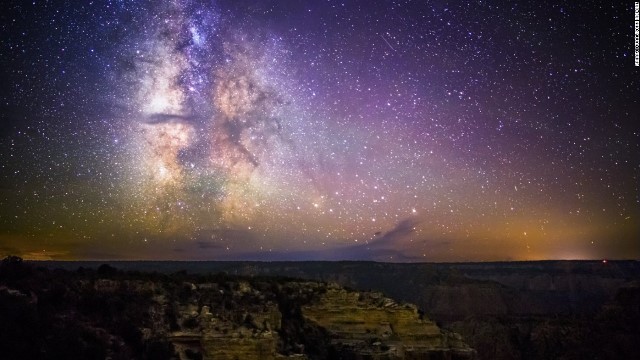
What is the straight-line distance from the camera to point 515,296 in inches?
3888

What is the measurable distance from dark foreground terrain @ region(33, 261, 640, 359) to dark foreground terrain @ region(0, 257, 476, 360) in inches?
1103

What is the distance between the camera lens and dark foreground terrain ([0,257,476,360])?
1956 cm

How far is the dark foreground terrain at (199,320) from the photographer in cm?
1956

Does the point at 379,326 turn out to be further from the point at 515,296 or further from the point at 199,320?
the point at 515,296

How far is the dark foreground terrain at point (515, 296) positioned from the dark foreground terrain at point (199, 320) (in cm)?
2801

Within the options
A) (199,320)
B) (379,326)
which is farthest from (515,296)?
(199,320)

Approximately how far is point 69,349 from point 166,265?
94.2 m

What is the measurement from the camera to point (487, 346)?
195 ft

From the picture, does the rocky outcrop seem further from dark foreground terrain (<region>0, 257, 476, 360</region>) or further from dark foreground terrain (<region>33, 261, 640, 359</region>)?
dark foreground terrain (<region>33, 261, 640, 359</region>)

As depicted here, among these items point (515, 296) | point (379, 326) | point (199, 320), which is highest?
point (199, 320)

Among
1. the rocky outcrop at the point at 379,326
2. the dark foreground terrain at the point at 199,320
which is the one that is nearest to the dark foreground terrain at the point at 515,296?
the rocky outcrop at the point at 379,326

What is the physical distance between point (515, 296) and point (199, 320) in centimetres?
8786

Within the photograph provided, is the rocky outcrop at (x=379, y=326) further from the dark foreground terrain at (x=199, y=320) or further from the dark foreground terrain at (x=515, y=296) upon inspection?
the dark foreground terrain at (x=515, y=296)

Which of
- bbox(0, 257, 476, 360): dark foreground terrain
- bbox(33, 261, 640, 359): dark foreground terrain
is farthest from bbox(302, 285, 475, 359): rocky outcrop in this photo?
bbox(33, 261, 640, 359): dark foreground terrain
